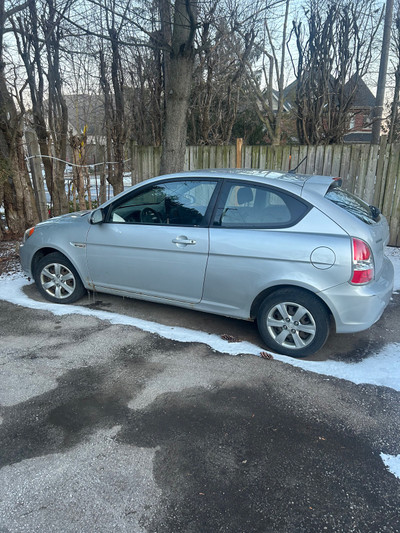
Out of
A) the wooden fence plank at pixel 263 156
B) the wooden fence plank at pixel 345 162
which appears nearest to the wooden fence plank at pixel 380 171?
the wooden fence plank at pixel 345 162

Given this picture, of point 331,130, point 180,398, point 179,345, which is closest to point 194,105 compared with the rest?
point 331,130

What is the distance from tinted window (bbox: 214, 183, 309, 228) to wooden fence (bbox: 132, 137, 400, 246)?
374 centimetres

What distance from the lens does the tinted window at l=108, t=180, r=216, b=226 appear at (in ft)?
12.9

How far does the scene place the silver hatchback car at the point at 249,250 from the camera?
3.31 metres

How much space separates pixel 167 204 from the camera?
4.13 m

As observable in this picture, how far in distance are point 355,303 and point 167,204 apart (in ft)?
7.07

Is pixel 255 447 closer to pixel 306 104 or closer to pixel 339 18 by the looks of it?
pixel 306 104

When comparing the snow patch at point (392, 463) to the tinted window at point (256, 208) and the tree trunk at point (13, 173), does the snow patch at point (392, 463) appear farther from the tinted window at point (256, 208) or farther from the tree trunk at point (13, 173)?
the tree trunk at point (13, 173)

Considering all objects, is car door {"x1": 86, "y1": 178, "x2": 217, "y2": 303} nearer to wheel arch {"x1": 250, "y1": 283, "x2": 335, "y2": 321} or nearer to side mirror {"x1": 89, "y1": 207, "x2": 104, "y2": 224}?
side mirror {"x1": 89, "y1": 207, "x2": 104, "y2": 224}

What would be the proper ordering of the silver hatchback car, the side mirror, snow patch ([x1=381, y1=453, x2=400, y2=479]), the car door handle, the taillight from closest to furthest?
snow patch ([x1=381, y1=453, x2=400, y2=479]) < the taillight < the silver hatchback car < the car door handle < the side mirror

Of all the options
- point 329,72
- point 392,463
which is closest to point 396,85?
point 329,72

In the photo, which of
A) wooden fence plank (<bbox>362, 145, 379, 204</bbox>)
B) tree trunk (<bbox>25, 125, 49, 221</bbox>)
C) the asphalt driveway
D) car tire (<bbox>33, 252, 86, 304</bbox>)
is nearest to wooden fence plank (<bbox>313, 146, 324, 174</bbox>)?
wooden fence plank (<bbox>362, 145, 379, 204</bbox>)

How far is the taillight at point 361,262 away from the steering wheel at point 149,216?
2.02 metres

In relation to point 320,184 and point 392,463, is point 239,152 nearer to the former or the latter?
point 320,184
